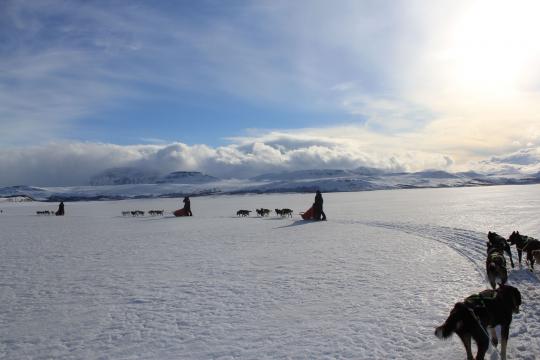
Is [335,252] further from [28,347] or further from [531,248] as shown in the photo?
[28,347]

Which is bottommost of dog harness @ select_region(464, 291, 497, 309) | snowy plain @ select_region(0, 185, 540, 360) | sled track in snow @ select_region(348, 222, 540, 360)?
sled track in snow @ select_region(348, 222, 540, 360)

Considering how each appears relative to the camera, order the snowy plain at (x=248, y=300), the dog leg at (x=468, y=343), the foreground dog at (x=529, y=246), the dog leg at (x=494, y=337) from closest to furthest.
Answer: the dog leg at (x=468, y=343) → the dog leg at (x=494, y=337) → the snowy plain at (x=248, y=300) → the foreground dog at (x=529, y=246)

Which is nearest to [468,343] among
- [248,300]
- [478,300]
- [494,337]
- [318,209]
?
[478,300]

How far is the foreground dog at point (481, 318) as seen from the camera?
5.07 metres

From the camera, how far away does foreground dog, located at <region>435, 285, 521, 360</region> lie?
16.6ft

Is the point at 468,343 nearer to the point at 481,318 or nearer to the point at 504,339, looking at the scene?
the point at 481,318

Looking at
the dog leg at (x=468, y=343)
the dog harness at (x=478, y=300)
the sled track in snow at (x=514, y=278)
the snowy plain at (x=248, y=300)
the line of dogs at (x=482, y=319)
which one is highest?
the dog harness at (x=478, y=300)

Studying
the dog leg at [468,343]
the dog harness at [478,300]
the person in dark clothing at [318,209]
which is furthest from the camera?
the person in dark clothing at [318,209]

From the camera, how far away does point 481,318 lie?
5363mm

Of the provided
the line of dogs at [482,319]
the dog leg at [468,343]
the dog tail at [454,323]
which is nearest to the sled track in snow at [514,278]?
the line of dogs at [482,319]

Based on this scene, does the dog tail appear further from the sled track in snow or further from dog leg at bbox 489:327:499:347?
the sled track in snow

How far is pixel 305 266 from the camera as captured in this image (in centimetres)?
1187

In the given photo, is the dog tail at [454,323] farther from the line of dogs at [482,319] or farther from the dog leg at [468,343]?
the dog leg at [468,343]

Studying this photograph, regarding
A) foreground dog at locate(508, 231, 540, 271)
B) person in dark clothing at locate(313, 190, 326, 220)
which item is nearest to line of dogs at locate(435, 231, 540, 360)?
foreground dog at locate(508, 231, 540, 271)
